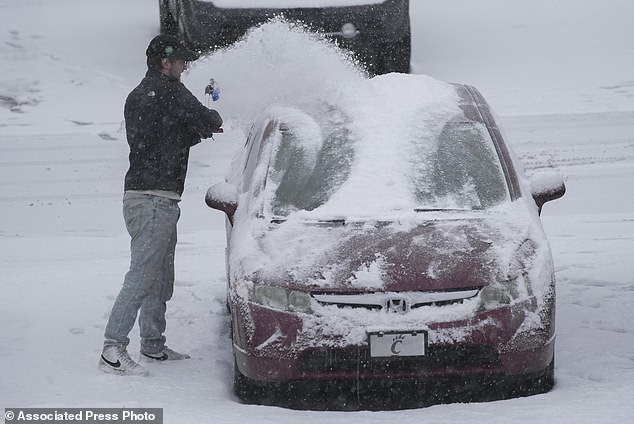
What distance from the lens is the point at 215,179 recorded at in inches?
388

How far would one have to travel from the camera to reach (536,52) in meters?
14.3

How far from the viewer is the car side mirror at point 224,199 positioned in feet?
18.6

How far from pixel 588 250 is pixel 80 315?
364cm

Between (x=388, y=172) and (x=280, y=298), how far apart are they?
3.62ft

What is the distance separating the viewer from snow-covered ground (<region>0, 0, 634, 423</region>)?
517 cm

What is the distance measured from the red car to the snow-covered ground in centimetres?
21

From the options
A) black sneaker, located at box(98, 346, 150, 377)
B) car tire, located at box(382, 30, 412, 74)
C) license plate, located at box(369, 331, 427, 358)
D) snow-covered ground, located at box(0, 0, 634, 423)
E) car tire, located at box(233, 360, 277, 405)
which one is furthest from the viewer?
car tire, located at box(382, 30, 412, 74)

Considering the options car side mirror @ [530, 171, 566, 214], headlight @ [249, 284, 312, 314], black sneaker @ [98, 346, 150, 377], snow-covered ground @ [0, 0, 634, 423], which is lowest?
snow-covered ground @ [0, 0, 634, 423]

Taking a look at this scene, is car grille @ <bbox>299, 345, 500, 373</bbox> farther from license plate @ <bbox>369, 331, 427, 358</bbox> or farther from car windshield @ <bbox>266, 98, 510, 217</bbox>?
car windshield @ <bbox>266, 98, 510, 217</bbox>

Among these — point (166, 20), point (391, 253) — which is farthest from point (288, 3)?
point (391, 253)

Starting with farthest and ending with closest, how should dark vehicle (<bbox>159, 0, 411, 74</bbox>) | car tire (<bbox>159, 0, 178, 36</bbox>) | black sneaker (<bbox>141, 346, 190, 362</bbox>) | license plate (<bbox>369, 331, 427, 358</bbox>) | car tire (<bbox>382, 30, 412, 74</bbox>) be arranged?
car tire (<bbox>159, 0, 178, 36</bbox>) < car tire (<bbox>382, 30, 412, 74</bbox>) < dark vehicle (<bbox>159, 0, 411, 74</bbox>) < black sneaker (<bbox>141, 346, 190, 362</bbox>) < license plate (<bbox>369, 331, 427, 358</bbox>)

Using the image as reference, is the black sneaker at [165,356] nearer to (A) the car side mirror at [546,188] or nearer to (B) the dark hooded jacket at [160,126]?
(B) the dark hooded jacket at [160,126]

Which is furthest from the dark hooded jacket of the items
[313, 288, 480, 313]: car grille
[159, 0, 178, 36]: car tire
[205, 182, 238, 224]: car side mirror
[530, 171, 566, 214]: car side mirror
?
[159, 0, 178, 36]: car tire

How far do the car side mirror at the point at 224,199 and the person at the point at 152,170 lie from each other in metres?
0.19
